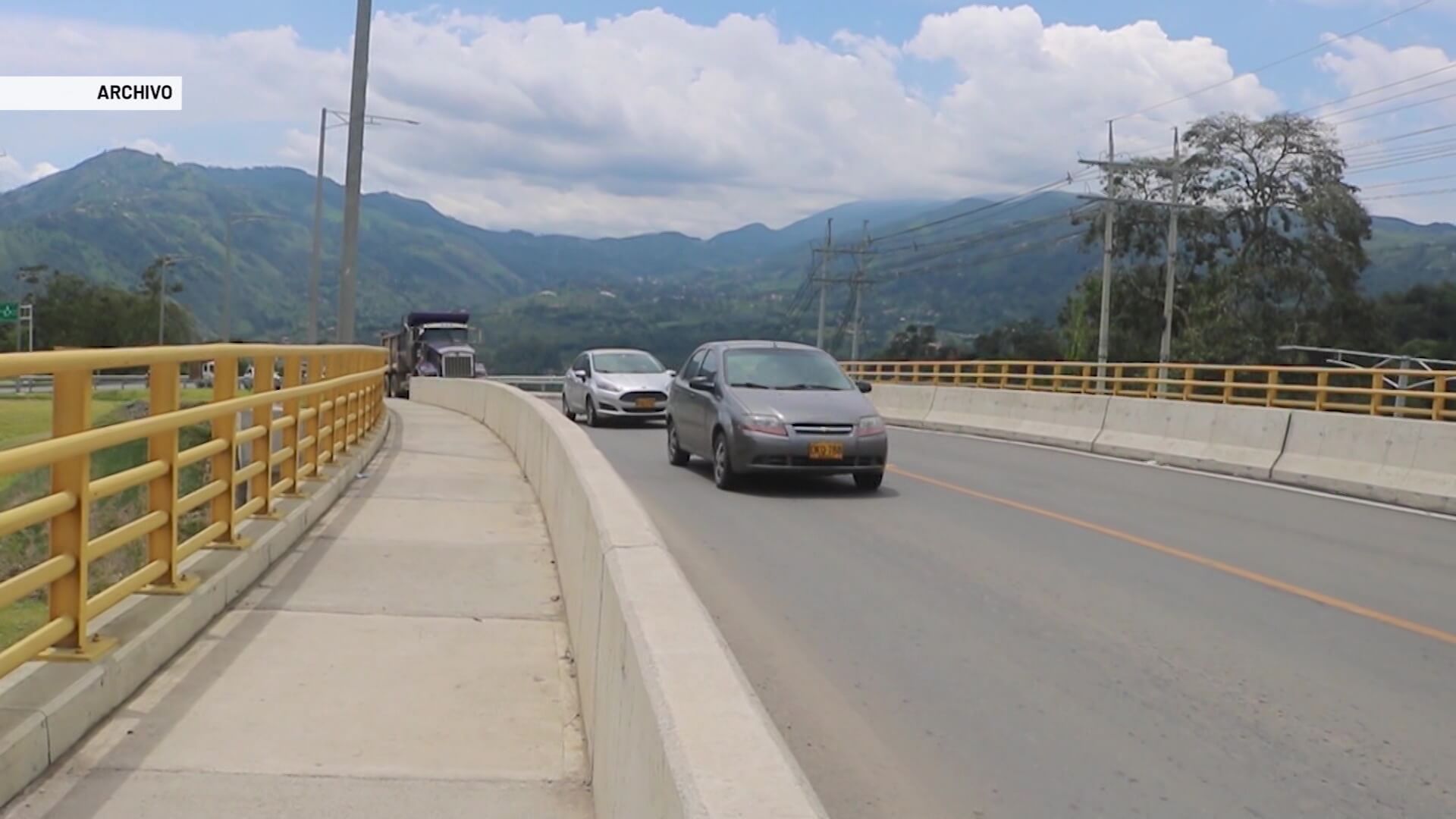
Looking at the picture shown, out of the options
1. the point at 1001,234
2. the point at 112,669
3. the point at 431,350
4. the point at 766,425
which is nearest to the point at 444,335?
the point at 431,350

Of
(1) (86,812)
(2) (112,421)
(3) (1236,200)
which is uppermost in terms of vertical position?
(3) (1236,200)

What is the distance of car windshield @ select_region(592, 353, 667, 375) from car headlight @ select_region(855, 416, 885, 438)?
1238cm

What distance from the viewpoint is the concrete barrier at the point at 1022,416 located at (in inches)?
852

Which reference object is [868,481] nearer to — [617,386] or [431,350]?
[617,386]

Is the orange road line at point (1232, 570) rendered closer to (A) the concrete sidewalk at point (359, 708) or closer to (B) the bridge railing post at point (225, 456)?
(A) the concrete sidewalk at point (359, 708)

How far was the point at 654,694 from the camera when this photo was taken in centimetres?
328

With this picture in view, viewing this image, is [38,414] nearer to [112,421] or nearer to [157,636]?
[112,421]

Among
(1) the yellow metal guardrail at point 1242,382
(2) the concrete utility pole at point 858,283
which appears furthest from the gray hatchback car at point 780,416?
(2) the concrete utility pole at point 858,283

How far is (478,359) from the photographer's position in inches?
1981

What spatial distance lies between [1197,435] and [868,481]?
6.66 metres

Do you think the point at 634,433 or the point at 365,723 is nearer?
the point at 365,723

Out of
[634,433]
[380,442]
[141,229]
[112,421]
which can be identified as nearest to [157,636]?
[112,421]

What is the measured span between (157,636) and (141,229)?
213m

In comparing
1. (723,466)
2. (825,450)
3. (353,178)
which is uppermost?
(353,178)
